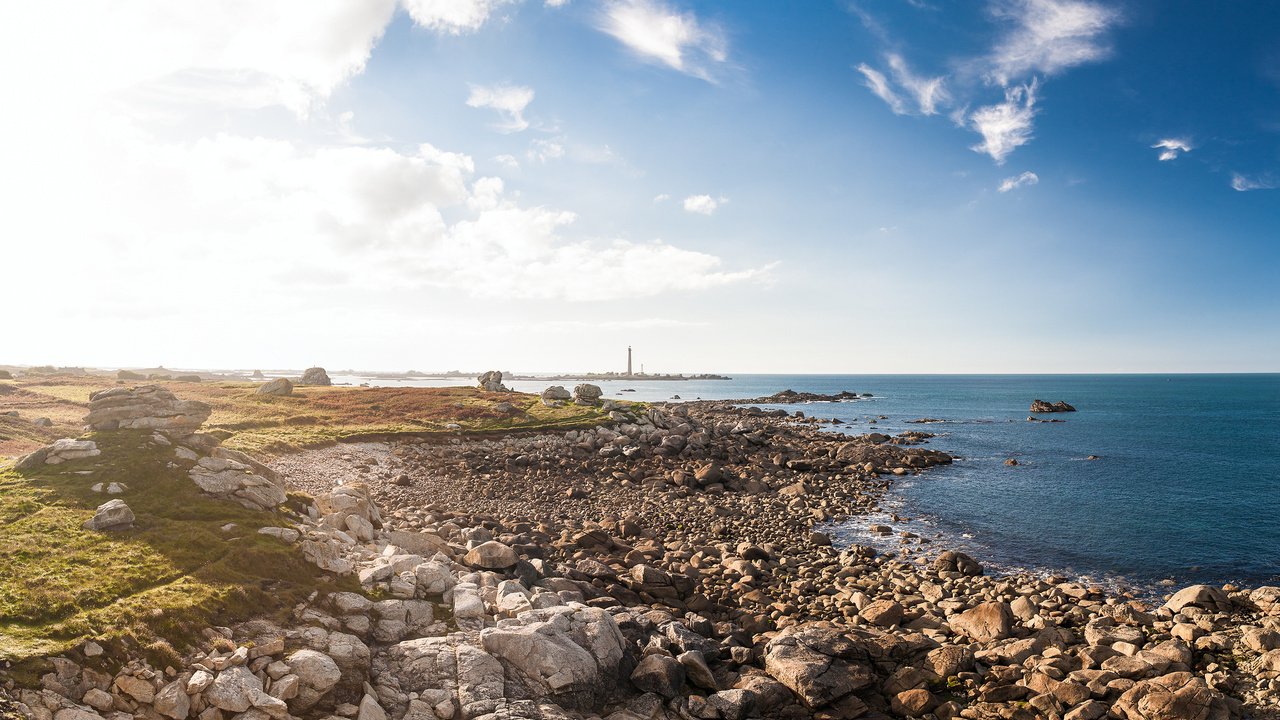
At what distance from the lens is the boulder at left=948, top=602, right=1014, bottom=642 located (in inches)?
699

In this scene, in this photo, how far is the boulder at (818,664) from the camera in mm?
14031

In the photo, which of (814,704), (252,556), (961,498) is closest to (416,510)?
(252,556)

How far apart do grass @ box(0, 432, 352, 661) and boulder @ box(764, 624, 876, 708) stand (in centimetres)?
1170

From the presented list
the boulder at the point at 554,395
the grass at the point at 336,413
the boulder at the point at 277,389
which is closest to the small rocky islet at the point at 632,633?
the grass at the point at 336,413

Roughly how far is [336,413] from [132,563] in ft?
160

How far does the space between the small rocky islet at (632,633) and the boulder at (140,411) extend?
0.08 metres

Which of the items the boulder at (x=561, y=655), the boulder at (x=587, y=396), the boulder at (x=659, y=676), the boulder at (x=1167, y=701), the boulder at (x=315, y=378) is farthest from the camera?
the boulder at (x=315, y=378)

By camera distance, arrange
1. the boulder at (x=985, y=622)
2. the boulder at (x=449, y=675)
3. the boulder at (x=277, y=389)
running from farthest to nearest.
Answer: the boulder at (x=277, y=389), the boulder at (x=985, y=622), the boulder at (x=449, y=675)

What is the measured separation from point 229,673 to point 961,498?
4378 centimetres

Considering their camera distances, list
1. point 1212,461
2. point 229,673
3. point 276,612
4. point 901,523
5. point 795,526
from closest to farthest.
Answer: point 229,673
point 276,612
point 795,526
point 901,523
point 1212,461

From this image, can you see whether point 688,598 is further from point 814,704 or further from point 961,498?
point 961,498

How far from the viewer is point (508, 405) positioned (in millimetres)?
65375

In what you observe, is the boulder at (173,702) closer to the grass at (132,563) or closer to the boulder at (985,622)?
the grass at (132,563)

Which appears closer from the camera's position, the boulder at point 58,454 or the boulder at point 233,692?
the boulder at point 233,692
